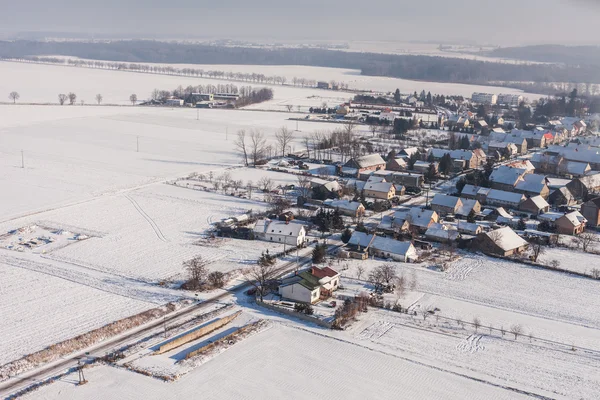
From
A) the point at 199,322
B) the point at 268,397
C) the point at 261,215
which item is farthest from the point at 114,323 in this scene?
the point at 261,215

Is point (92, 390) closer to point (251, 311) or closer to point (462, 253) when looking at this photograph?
point (251, 311)

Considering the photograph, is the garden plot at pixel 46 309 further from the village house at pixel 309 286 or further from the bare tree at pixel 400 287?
the bare tree at pixel 400 287

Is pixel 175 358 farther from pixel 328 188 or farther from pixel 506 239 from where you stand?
pixel 328 188

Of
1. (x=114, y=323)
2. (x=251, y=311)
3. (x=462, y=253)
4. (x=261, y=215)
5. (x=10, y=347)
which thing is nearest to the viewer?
(x=10, y=347)

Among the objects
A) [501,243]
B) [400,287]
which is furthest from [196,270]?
[501,243]

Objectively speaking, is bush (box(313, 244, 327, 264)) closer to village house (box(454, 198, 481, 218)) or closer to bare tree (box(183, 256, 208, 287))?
bare tree (box(183, 256, 208, 287))

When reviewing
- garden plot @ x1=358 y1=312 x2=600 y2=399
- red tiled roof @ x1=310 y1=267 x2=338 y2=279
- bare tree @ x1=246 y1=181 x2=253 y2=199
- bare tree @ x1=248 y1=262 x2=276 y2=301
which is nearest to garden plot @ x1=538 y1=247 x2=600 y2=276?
garden plot @ x1=358 y1=312 x2=600 y2=399
